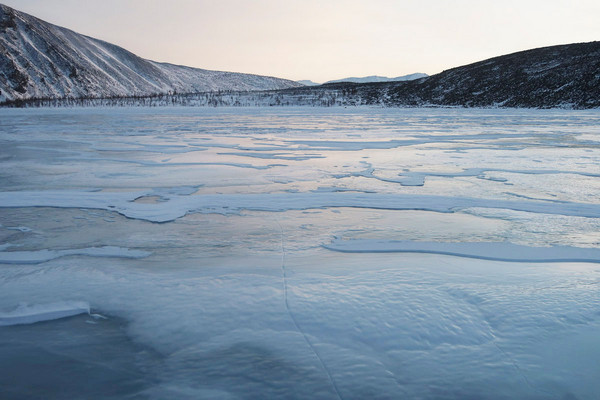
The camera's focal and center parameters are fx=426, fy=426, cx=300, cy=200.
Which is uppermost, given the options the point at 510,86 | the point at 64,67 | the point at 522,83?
the point at 64,67

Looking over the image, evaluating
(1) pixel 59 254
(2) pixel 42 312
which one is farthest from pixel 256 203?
(2) pixel 42 312

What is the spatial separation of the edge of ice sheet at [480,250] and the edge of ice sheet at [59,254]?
1.46 meters

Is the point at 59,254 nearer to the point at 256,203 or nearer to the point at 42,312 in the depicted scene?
the point at 42,312

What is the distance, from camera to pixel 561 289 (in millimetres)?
2490

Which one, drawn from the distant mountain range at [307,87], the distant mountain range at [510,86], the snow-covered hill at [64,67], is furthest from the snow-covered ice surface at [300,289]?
the snow-covered hill at [64,67]

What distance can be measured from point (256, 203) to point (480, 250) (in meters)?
2.33

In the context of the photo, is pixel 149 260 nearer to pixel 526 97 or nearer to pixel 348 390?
pixel 348 390

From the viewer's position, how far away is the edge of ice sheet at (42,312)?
2.22m

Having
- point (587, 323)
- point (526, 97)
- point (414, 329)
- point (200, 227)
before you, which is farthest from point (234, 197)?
point (526, 97)

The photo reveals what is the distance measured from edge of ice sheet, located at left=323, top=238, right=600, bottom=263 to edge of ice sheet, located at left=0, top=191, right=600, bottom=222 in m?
1.08

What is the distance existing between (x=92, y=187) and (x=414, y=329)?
4.61 meters

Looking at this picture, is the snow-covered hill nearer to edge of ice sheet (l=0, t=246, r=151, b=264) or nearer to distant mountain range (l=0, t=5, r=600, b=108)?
distant mountain range (l=0, t=5, r=600, b=108)

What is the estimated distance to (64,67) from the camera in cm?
8800

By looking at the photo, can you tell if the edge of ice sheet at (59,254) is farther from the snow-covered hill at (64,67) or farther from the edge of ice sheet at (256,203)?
the snow-covered hill at (64,67)
